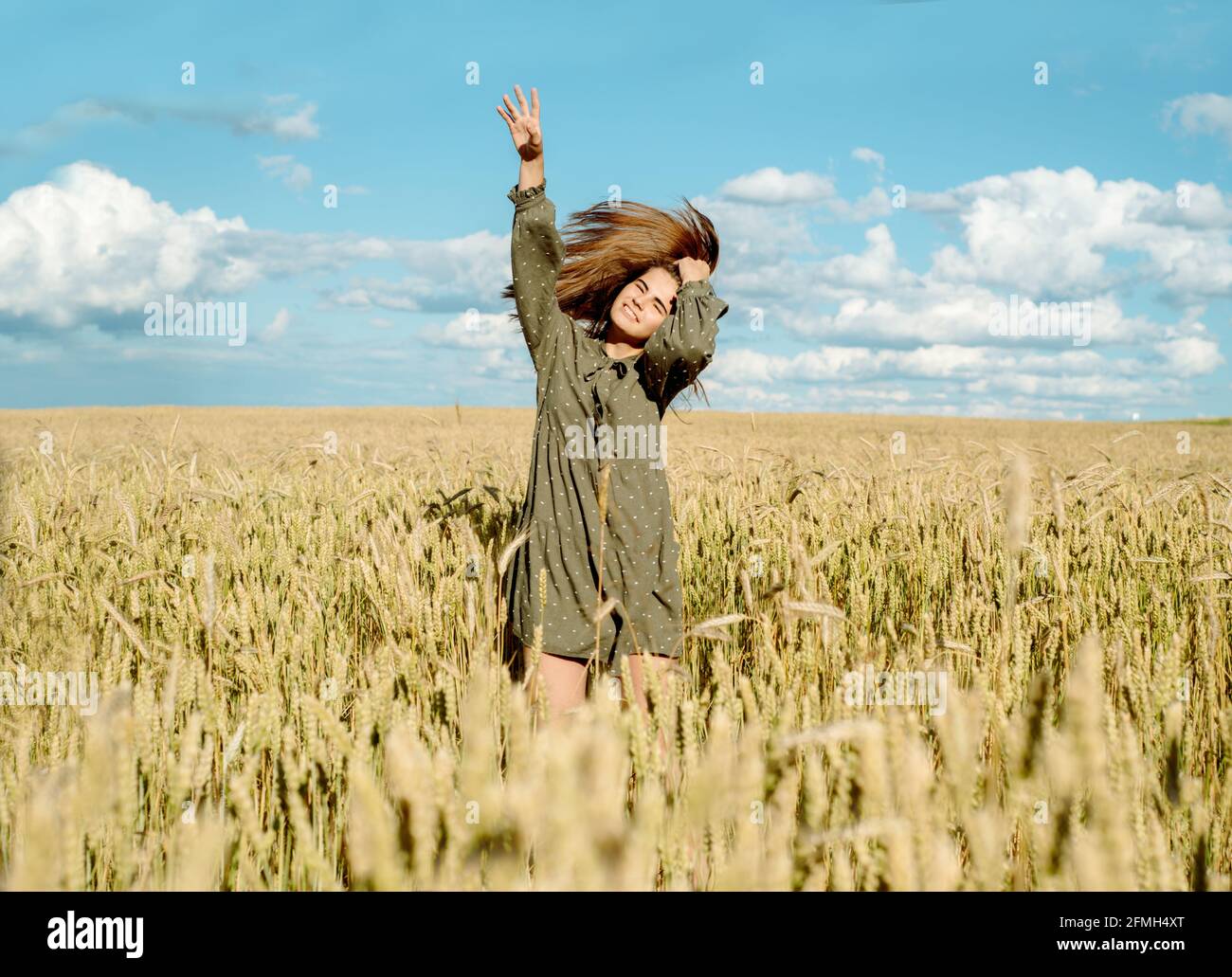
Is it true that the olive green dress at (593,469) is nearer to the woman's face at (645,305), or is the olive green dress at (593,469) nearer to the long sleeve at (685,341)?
the long sleeve at (685,341)

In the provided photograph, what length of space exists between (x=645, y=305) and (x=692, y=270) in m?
0.18

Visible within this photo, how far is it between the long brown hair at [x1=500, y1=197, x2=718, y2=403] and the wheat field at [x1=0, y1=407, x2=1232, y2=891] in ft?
2.83

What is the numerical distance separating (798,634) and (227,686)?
1.41m

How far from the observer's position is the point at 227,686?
6.43ft

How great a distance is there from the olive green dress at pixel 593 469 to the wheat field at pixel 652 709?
192 millimetres

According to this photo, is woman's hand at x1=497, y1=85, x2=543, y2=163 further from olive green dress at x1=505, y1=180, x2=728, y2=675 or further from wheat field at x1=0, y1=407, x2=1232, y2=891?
wheat field at x1=0, y1=407, x2=1232, y2=891

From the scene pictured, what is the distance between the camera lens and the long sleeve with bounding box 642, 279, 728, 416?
7.09 feet

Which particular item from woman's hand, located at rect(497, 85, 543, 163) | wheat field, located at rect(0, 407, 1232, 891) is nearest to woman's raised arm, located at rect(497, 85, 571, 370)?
woman's hand, located at rect(497, 85, 543, 163)

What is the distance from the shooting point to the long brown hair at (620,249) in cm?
265

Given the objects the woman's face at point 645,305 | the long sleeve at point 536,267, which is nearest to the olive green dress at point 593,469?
the long sleeve at point 536,267

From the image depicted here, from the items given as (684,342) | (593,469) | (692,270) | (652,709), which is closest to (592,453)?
(593,469)

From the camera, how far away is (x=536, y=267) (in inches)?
89.3

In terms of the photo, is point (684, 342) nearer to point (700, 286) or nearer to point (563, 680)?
point (700, 286)
